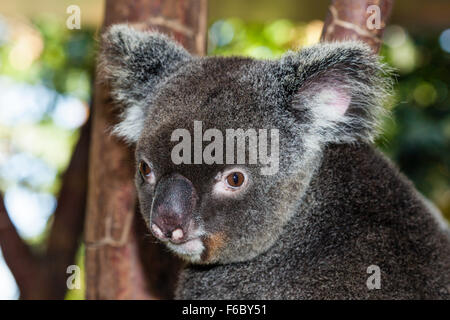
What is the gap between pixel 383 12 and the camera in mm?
2670

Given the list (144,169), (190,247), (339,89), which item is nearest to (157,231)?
(190,247)

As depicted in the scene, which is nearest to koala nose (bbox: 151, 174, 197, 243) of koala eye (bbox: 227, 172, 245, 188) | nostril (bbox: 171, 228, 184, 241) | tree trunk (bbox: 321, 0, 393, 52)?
nostril (bbox: 171, 228, 184, 241)

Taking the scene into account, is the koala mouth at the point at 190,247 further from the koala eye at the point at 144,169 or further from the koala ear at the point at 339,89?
the koala ear at the point at 339,89

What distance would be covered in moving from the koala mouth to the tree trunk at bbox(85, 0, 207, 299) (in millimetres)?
601

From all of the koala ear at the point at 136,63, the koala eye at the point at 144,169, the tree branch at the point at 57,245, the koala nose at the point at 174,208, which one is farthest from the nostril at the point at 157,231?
the tree branch at the point at 57,245

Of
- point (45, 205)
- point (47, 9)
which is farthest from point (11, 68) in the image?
point (47, 9)

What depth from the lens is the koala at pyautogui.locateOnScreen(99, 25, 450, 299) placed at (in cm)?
215

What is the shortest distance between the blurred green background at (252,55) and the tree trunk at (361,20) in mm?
2647

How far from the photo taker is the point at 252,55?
233 inches

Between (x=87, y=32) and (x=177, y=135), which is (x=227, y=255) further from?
(x=87, y=32)

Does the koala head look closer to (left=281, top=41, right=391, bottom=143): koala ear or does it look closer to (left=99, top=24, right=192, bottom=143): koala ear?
(left=281, top=41, right=391, bottom=143): koala ear

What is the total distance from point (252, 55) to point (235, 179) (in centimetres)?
395

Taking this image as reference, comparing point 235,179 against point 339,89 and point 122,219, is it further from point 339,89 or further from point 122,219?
point 122,219

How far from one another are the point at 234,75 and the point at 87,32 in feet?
19.9
